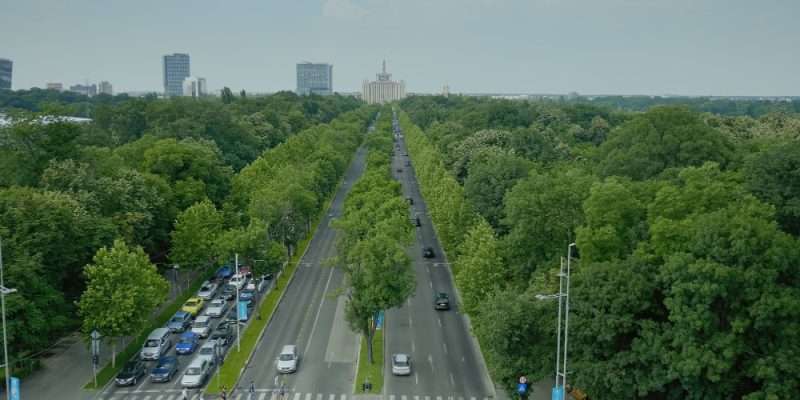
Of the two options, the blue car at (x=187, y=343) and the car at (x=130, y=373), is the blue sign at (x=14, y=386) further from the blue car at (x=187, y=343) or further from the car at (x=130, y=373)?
the blue car at (x=187, y=343)

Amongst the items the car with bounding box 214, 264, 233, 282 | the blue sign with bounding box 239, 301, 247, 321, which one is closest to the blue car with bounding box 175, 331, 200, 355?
the blue sign with bounding box 239, 301, 247, 321

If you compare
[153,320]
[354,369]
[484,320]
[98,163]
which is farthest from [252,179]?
[484,320]

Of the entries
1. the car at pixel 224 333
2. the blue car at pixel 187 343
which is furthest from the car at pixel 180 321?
the car at pixel 224 333

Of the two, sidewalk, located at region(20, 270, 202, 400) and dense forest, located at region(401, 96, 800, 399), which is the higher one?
dense forest, located at region(401, 96, 800, 399)

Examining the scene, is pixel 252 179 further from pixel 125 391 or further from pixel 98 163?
pixel 125 391

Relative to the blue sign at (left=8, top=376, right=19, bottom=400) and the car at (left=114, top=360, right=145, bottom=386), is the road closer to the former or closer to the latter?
the car at (left=114, top=360, right=145, bottom=386)
